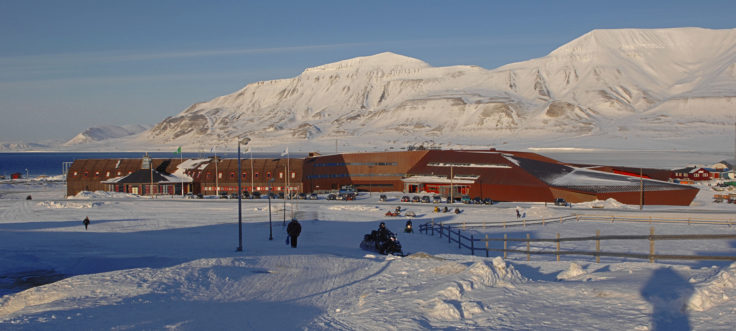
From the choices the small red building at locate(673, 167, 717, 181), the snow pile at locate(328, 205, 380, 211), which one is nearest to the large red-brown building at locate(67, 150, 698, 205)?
the snow pile at locate(328, 205, 380, 211)

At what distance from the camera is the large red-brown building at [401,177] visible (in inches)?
3029

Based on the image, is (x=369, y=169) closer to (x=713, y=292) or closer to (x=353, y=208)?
(x=353, y=208)

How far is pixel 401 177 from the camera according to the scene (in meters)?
102

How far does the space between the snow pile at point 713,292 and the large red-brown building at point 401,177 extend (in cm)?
6536

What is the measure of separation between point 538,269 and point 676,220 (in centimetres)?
4137

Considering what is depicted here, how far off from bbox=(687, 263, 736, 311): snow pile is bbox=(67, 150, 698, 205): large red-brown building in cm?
6536

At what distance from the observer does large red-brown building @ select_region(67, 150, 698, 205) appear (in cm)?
7694

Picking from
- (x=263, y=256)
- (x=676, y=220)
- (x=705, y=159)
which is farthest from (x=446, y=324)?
(x=705, y=159)

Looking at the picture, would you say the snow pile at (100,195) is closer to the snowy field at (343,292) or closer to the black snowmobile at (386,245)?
the snowy field at (343,292)

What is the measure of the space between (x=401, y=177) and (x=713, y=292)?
90.9 metres

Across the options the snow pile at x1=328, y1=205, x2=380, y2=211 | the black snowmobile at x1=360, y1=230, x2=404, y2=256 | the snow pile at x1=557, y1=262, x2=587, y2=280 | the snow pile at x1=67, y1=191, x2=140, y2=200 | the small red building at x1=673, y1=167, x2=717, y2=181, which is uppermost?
the small red building at x1=673, y1=167, x2=717, y2=181

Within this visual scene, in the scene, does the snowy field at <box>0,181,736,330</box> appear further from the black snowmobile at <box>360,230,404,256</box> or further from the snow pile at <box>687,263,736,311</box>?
the black snowmobile at <box>360,230,404,256</box>

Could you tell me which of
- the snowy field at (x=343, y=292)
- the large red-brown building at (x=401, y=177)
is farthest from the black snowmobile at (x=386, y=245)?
the large red-brown building at (x=401, y=177)

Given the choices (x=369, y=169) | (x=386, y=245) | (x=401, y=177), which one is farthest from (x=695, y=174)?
(x=386, y=245)
